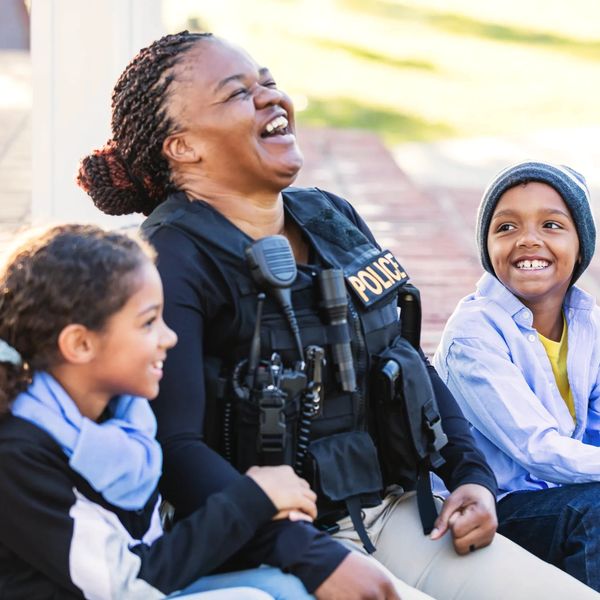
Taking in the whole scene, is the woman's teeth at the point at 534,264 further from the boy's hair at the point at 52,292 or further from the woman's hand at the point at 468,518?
the boy's hair at the point at 52,292

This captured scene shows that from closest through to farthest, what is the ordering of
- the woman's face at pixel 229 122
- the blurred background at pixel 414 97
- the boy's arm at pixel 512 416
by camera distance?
the woman's face at pixel 229 122
the boy's arm at pixel 512 416
the blurred background at pixel 414 97

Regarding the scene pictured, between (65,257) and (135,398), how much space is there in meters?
0.29

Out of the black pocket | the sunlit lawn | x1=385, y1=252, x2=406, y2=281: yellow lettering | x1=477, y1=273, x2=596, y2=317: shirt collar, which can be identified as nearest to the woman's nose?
x1=385, y1=252, x2=406, y2=281: yellow lettering

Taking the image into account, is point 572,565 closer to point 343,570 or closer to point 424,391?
point 424,391

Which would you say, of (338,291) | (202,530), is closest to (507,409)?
(338,291)

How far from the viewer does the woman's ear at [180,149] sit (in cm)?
267

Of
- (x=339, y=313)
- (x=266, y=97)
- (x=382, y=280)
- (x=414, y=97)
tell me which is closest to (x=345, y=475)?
(x=339, y=313)

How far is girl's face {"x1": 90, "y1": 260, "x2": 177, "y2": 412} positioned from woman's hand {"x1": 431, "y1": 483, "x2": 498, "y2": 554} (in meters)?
0.77

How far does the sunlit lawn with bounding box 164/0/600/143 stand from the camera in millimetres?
11812

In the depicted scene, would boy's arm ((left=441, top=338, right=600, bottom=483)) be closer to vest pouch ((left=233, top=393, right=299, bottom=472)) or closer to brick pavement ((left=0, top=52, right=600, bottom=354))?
vest pouch ((left=233, top=393, right=299, bottom=472))

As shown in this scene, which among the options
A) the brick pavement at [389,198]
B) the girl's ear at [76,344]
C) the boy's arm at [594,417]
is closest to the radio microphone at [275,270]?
the girl's ear at [76,344]

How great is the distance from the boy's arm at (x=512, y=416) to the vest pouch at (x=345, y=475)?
0.45 m

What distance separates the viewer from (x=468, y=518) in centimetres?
266

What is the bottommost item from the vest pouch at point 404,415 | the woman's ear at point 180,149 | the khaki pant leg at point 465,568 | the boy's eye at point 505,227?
the khaki pant leg at point 465,568
